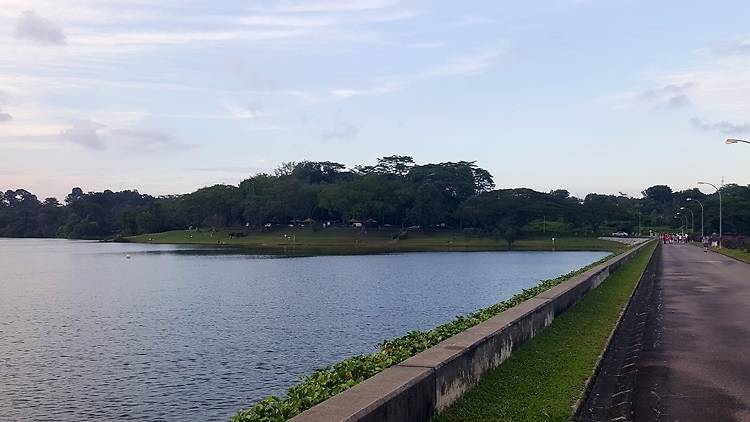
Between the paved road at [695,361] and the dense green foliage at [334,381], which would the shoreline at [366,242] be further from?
the dense green foliage at [334,381]

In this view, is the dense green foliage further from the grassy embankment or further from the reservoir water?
the grassy embankment

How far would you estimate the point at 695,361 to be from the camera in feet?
42.8

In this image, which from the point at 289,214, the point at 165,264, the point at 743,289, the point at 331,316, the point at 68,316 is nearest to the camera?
the point at 743,289

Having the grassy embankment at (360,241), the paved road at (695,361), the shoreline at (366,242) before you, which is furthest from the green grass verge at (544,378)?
the grassy embankment at (360,241)

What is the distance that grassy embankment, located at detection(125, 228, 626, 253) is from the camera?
116625mm

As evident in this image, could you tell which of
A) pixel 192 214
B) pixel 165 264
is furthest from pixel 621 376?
pixel 192 214

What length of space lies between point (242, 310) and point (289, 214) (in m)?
112

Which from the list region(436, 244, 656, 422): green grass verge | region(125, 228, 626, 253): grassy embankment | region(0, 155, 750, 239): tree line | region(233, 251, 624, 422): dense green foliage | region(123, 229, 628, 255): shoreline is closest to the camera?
region(233, 251, 624, 422): dense green foliage

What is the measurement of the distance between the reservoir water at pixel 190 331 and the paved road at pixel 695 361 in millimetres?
8295

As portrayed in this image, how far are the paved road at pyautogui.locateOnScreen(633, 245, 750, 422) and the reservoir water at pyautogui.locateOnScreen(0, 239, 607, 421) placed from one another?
327 inches

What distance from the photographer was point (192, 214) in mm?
155625

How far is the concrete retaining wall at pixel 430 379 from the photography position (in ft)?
21.8

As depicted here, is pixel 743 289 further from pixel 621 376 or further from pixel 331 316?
pixel 621 376

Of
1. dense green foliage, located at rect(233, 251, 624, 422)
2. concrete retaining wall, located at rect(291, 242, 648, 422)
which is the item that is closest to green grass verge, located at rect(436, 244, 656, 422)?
concrete retaining wall, located at rect(291, 242, 648, 422)
